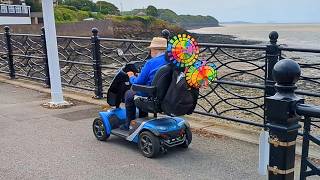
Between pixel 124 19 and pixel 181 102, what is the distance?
7626 centimetres

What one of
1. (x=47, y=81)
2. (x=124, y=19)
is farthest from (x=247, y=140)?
(x=124, y=19)

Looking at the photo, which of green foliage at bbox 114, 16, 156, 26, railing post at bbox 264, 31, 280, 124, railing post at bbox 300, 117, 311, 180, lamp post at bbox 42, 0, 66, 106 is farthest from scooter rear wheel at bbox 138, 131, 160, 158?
green foliage at bbox 114, 16, 156, 26

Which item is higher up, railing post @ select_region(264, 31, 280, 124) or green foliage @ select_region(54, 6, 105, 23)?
green foliage @ select_region(54, 6, 105, 23)

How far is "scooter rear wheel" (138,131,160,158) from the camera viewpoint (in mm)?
4840

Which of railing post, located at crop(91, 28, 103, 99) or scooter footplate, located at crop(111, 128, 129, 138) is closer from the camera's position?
scooter footplate, located at crop(111, 128, 129, 138)

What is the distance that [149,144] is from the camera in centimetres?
494

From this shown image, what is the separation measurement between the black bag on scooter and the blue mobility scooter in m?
0.11

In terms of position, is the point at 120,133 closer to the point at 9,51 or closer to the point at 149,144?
the point at 149,144

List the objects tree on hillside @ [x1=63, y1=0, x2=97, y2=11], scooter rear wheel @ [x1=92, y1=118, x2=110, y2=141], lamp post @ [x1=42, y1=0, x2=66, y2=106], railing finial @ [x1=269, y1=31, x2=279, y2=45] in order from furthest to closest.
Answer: tree on hillside @ [x1=63, y1=0, x2=97, y2=11] < lamp post @ [x1=42, y1=0, x2=66, y2=106] < scooter rear wheel @ [x1=92, y1=118, x2=110, y2=141] < railing finial @ [x1=269, y1=31, x2=279, y2=45]

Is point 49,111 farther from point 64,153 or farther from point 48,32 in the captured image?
point 64,153

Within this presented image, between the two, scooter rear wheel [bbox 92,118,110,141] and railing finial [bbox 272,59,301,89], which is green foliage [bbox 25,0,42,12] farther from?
railing finial [bbox 272,59,301,89]

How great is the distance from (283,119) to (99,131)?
12.7ft

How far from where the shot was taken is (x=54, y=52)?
7945mm

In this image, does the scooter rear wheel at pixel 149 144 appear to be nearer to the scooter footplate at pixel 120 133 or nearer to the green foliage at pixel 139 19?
the scooter footplate at pixel 120 133
